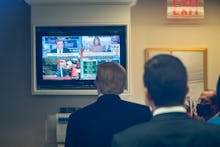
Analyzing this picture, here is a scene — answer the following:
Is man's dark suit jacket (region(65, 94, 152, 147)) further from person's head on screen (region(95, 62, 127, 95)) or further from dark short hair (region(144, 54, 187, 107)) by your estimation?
dark short hair (region(144, 54, 187, 107))

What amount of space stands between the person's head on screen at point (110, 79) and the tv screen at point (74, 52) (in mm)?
1451

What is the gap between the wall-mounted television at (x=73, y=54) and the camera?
14.0 feet

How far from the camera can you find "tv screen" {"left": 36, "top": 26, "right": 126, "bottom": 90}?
428cm

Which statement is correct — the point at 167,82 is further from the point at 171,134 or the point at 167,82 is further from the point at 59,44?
the point at 59,44

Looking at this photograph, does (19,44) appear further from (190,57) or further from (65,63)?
(190,57)

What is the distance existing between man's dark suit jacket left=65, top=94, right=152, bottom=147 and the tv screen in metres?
1.59

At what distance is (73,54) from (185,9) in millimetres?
1175

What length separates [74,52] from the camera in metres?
4.29

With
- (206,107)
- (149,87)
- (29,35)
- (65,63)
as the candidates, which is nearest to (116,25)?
(65,63)

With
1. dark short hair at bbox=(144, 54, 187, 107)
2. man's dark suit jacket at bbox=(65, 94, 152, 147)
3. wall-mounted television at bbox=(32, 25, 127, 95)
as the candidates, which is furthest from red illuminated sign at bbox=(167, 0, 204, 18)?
dark short hair at bbox=(144, 54, 187, 107)

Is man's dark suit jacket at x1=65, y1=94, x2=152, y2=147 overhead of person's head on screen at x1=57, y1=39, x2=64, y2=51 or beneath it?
beneath

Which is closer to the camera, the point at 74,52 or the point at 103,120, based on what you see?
the point at 103,120

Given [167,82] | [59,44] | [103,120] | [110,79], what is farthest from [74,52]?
[167,82]

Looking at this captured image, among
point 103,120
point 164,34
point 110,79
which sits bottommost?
point 103,120
